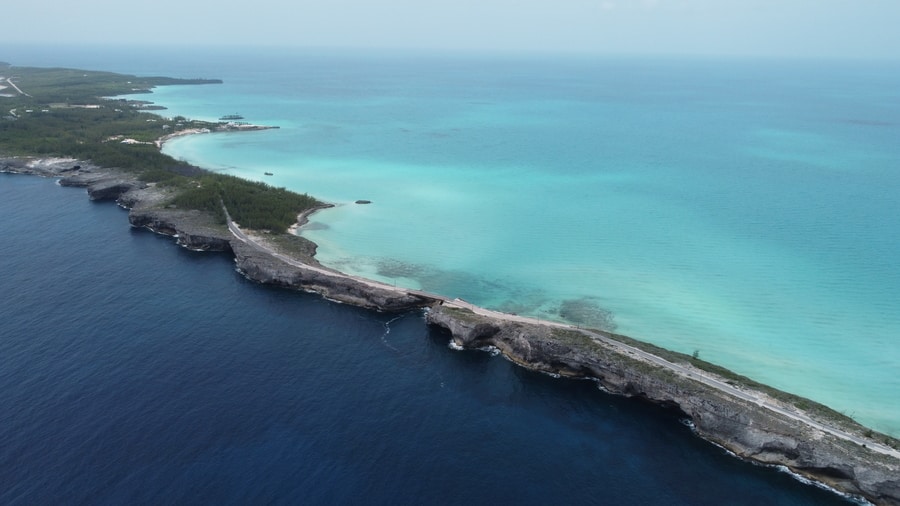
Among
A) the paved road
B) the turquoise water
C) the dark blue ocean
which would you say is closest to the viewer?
the dark blue ocean

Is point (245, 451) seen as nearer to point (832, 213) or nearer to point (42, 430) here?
point (42, 430)

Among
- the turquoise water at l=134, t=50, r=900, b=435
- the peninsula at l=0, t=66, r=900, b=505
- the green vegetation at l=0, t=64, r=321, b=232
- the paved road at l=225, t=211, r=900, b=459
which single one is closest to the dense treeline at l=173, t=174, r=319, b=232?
the green vegetation at l=0, t=64, r=321, b=232

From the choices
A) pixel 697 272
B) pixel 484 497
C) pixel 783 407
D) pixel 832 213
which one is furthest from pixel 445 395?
pixel 832 213

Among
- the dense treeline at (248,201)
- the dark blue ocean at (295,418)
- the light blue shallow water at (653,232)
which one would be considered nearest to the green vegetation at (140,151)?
the dense treeline at (248,201)

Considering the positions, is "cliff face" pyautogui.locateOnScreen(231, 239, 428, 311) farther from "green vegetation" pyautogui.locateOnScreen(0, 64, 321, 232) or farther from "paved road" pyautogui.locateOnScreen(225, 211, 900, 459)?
"green vegetation" pyautogui.locateOnScreen(0, 64, 321, 232)

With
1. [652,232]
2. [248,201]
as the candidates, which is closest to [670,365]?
[652,232]

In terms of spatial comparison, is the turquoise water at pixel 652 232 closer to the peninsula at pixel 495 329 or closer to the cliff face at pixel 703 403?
the peninsula at pixel 495 329
